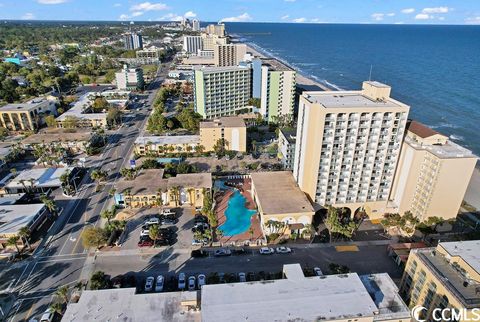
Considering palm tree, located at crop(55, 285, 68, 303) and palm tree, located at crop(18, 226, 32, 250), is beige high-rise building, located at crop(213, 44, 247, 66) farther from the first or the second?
palm tree, located at crop(55, 285, 68, 303)

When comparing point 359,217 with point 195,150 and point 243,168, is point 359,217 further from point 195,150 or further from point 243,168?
point 195,150

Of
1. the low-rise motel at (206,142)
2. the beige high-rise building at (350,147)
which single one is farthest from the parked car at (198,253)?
the low-rise motel at (206,142)

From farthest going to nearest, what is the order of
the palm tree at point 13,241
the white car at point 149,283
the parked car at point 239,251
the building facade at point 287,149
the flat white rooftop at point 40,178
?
the building facade at point 287,149
the flat white rooftop at point 40,178
the parked car at point 239,251
the palm tree at point 13,241
the white car at point 149,283

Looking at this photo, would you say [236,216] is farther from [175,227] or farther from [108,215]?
[108,215]

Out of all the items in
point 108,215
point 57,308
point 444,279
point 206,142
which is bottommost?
point 57,308

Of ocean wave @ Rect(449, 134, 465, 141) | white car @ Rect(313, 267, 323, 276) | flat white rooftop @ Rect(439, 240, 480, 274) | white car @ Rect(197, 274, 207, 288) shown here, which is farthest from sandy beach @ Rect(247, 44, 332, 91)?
white car @ Rect(197, 274, 207, 288)

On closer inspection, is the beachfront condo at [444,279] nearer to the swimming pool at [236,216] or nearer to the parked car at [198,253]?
the swimming pool at [236,216]

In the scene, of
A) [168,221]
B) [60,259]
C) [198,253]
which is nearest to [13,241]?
[60,259]
